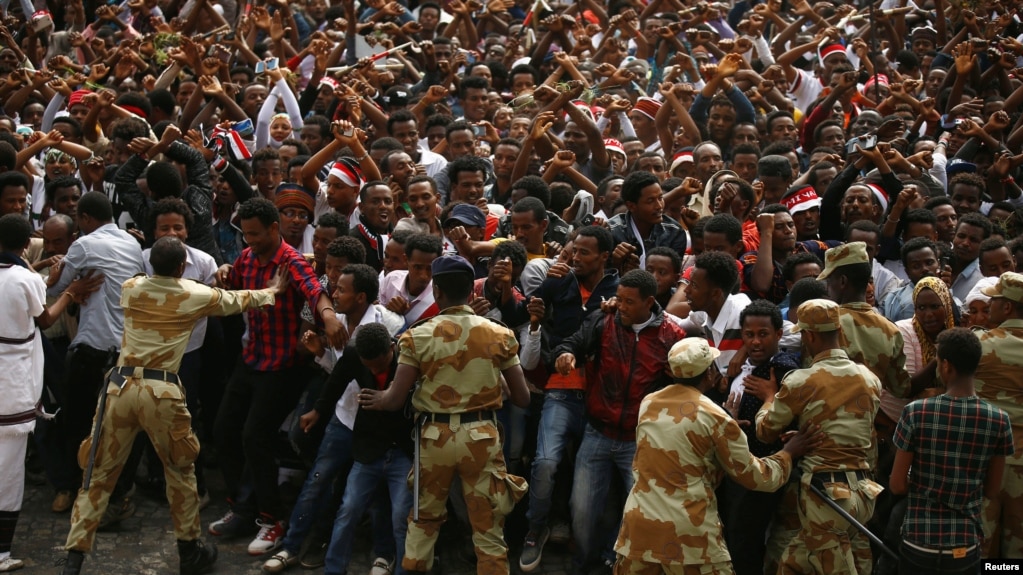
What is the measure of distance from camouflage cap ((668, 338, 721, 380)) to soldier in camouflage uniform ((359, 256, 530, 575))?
1.11 m

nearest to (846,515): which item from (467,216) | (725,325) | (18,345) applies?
(725,325)

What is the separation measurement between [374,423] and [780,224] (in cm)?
337

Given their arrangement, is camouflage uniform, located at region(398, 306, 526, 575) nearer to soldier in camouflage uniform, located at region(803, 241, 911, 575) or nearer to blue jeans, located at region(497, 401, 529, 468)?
blue jeans, located at region(497, 401, 529, 468)

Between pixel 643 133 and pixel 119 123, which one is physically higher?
pixel 119 123

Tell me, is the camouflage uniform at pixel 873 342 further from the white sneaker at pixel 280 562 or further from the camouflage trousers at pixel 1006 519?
the white sneaker at pixel 280 562

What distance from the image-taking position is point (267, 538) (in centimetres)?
739

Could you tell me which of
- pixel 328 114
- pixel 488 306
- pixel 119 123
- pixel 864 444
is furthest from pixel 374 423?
pixel 328 114

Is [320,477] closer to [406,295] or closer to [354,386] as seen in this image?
[354,386]

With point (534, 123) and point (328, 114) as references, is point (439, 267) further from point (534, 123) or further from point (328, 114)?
point (328, 114)

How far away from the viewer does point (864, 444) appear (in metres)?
6.00

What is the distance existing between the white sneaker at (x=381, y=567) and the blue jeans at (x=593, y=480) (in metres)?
1.26

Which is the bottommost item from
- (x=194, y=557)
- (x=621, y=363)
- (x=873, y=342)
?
(x=194, y=557)

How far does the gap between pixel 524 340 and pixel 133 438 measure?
2602 millimetres

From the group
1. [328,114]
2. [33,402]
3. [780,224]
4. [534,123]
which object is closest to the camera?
[33,402]
